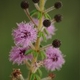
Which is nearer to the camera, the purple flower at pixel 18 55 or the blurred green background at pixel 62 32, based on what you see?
the purple flower at pixel 18 55

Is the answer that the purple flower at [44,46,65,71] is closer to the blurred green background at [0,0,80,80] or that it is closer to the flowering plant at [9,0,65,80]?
the flowering plant at [9,0,65,80]

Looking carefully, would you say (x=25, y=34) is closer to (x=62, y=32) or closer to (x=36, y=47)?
(x=36, y=47)

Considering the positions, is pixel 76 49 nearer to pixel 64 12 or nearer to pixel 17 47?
pixel 64 12

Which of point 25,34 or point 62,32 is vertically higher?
point 62,32

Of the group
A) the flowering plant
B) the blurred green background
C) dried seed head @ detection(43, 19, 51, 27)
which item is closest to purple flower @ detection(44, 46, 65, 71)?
the flowering plant

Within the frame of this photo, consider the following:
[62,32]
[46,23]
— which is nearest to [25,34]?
[46,23]

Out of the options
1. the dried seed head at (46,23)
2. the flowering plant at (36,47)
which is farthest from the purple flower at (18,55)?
the dried seed head at (46,23)

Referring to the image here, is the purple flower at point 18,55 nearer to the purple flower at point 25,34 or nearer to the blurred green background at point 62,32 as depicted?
the purple flower at point 25,34
